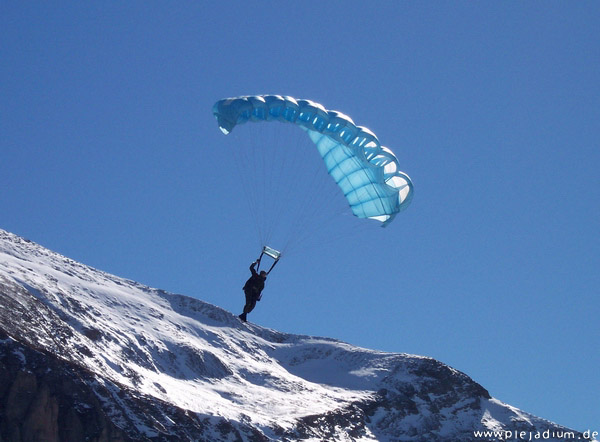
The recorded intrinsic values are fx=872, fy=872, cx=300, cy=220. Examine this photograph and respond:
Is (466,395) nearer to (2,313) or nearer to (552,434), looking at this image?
(552,434)

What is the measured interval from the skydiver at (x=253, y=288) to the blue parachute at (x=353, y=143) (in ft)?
17.6

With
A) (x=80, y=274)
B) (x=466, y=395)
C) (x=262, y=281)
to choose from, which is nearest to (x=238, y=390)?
(x=80, y=274)

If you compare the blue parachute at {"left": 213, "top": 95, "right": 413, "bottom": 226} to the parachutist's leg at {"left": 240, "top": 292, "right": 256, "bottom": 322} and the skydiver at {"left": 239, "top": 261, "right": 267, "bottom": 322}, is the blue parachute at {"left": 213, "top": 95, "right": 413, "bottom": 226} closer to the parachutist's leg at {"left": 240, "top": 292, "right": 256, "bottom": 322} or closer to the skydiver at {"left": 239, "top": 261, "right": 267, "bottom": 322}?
the skydiver at {"left": 239, "top": 261, "right": 267, "bottom": 322}

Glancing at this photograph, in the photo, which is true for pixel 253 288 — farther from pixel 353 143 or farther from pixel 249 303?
pixel 353 143

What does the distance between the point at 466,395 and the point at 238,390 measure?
18.1 meters

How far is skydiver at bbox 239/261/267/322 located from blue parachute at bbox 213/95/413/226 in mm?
5372

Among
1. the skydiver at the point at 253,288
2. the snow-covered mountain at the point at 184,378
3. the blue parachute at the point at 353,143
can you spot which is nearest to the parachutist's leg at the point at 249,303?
the skydiver at the point at 253,288

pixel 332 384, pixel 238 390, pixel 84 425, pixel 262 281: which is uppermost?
pixel 332 384

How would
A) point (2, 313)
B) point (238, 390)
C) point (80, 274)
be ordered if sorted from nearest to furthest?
point (2, 313)
point (238, 390)
point (80, 274)

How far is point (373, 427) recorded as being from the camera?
55906 mm

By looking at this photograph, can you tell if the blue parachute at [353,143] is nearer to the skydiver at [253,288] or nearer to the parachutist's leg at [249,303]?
the skydiver at [253,288]

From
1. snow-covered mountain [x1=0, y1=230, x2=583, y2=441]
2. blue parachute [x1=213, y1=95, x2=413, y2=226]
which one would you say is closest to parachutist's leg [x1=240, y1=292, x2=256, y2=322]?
blue parachute [x1=213, y1=95, x2=413, y2=226]

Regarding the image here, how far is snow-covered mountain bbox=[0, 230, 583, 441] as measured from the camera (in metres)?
41.0

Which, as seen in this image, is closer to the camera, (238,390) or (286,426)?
(286,426)
